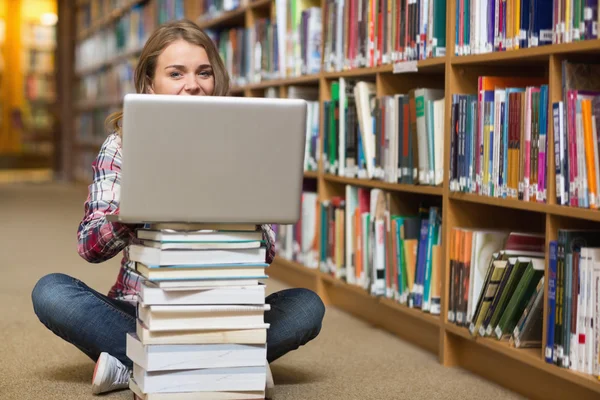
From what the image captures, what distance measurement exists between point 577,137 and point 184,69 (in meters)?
0.93

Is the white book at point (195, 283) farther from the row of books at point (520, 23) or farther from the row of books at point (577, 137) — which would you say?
the row of books at point (520, 23)

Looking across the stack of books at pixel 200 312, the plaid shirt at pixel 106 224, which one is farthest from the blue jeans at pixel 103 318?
the stack of books at pixel 200 312

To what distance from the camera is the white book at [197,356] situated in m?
1.78

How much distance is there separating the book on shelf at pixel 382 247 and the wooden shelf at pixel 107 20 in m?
4.11

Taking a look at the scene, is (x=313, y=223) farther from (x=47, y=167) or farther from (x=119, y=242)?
(x=47, y=167)

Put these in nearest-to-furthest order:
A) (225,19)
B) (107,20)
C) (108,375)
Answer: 1. (108,375)
2. (225,19)
3. (107,20)

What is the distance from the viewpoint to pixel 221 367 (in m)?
1.82

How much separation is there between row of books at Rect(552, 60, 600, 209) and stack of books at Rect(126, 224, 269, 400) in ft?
2.23

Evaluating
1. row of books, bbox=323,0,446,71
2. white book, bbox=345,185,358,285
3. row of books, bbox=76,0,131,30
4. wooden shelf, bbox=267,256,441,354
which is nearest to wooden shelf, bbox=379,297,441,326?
wooden shelf, bbox=267,256,441,354

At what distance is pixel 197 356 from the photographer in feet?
5.91

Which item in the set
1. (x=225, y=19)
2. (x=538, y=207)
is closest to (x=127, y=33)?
(x=225, y=19)

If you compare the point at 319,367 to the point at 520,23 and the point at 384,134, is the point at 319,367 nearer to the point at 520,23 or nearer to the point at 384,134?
the point at 384,134

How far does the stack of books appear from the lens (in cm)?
174

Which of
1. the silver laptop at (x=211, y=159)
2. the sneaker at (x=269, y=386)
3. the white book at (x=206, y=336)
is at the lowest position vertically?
the sneaker at (x=269, y=386)
